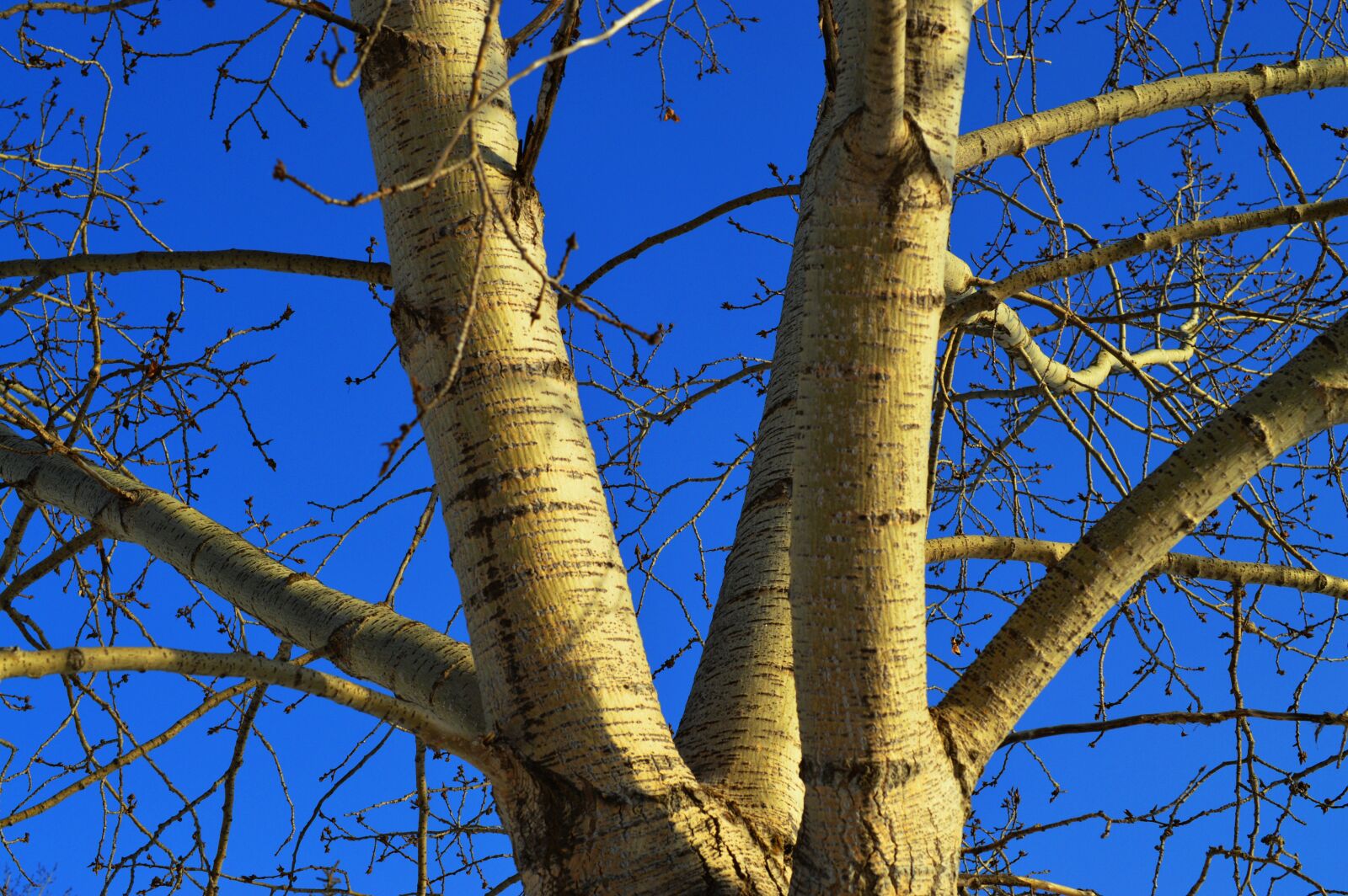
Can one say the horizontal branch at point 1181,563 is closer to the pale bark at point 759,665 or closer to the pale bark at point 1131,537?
the pale bark at point 759,665

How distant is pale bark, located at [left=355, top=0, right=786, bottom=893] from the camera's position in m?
1.57

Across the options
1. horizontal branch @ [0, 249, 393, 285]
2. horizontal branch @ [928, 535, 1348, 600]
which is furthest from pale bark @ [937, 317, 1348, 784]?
horizontal branch @ [0, 249, 393, 285]

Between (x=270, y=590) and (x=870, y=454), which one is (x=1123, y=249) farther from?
(x=270, y=590)

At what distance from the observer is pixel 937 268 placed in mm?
1405

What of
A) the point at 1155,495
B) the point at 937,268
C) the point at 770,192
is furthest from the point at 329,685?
the point at 770,192

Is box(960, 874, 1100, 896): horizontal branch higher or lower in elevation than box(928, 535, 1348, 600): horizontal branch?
lower

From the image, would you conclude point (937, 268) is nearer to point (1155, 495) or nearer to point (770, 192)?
point (1155, 495)

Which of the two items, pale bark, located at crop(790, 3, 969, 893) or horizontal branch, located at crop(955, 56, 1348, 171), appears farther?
horizontal branch, located at crop(955, 56, 1348, 171)

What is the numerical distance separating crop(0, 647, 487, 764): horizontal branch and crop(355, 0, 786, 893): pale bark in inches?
3.3

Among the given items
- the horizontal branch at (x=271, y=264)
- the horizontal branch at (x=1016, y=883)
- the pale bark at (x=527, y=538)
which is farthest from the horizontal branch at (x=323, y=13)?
the horizontal branch at (x=1016, y=883)

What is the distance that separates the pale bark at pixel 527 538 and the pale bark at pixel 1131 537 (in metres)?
0.41

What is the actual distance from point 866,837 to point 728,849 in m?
0.22

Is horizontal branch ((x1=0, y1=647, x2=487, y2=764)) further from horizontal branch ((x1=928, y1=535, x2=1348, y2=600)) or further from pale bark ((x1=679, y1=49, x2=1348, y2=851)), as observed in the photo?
horizontal branch ((x1=928, y1=535, x2=1348, y2=600))

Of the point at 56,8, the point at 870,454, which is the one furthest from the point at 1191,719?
the point at 56,8
